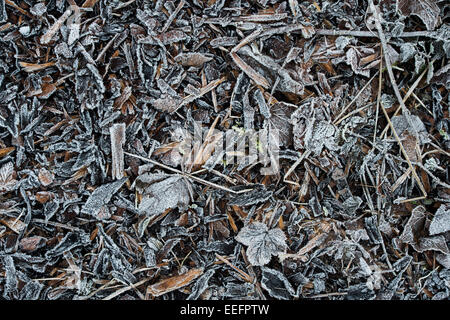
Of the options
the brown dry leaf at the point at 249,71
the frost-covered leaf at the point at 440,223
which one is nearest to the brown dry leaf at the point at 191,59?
the brown dry leaf at the point at 249,71

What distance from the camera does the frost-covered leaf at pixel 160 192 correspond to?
3.87 feet

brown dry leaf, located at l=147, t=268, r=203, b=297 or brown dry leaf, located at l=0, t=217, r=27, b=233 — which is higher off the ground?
brown dry leaf, located at l=0, t=217, r=27, b=233

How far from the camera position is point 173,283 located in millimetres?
1177

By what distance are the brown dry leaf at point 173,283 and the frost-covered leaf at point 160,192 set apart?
189 millimetres

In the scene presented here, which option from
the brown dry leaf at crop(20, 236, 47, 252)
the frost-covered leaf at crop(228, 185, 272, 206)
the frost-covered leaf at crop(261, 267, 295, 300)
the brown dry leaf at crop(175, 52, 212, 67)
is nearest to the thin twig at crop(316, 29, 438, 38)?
the brown dry leaf at crop(175, 52, 212, 67)

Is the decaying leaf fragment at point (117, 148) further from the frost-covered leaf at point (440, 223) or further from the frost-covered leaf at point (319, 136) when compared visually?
the frost-covered leaf at point (440, 223)

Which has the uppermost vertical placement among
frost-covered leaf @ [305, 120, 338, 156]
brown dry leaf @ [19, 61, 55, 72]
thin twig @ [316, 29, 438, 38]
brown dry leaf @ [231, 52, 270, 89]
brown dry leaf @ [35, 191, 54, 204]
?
thin twig @ [316, 29, 438, 38]

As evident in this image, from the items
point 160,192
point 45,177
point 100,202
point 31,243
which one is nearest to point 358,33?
point 160,192

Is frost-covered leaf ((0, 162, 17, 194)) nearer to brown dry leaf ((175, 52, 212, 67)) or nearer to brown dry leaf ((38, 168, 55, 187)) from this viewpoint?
brown dry leaf ((38, 168, 55, 187))

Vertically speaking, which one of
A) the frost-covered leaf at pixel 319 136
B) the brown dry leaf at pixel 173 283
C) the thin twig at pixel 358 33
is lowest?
the brown dry leaf at pixel 173 283

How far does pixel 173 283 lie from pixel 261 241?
0.90 feet

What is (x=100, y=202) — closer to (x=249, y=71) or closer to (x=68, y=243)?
(x=68, y=243)

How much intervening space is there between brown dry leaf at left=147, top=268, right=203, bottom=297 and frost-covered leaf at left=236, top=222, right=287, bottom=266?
151mm

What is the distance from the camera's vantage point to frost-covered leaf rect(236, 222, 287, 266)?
1174 mm
